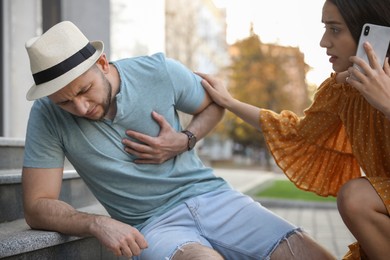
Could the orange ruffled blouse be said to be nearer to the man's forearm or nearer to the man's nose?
the man's nose

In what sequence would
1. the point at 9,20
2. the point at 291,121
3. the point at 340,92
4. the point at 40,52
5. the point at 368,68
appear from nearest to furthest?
1. the point at 368,68
2. the point at 40,52
3. the point at 340,92
4. the point at 291,121
5. the point at 9,20

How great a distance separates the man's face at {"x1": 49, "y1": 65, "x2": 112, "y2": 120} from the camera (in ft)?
8.59

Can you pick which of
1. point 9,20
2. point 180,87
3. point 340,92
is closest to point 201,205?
point 180,87

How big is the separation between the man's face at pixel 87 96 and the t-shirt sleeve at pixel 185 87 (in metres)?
0.37

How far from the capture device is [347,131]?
2.84 metres

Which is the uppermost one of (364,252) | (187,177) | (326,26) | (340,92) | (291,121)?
(326,26)

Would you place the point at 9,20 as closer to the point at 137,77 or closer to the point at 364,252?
the point at 137,77

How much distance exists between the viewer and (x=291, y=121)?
3145mm

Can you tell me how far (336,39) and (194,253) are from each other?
105 centimetres

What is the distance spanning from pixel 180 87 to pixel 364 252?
1.12 meters

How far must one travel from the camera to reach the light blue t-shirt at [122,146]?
109 inches

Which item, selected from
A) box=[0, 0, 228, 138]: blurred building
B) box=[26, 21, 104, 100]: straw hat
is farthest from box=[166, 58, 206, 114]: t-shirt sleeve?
box=[0, 0, 228, 138]: blurred building

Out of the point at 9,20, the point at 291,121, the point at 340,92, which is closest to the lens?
the point at 340,92

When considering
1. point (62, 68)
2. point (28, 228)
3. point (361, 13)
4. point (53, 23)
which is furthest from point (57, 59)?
point (53, 23)
